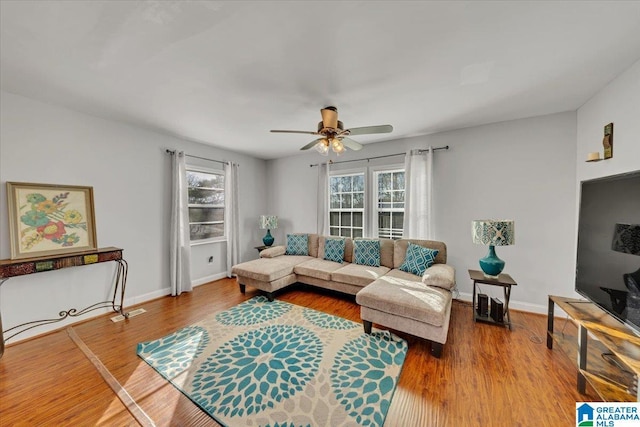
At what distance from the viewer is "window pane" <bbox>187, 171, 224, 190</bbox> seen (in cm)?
414

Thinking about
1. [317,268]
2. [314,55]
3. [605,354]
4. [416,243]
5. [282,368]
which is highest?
[314,55]

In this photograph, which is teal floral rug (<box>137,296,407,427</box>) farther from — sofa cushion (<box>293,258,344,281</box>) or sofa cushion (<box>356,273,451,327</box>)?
sofa cushion (<box>293,258,344,281</box>)

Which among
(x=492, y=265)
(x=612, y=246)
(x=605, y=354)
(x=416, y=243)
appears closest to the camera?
(x=612, y=246)

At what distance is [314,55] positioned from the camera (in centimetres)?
179

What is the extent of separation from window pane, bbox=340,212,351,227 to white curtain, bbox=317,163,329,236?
31cm

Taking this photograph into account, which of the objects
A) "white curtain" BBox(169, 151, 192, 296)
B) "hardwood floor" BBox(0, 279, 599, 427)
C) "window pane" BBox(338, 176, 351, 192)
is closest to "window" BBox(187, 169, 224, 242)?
"white curtain" BBox(169, 151, 192, 296)

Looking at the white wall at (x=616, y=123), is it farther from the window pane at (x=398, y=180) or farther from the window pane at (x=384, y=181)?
the window pane at (x=384, y=181)

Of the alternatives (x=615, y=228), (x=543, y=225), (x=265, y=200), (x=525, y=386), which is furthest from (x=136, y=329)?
(x=543, y=225)

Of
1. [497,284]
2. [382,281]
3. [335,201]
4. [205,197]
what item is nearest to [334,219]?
[335,201]

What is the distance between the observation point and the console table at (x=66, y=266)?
2217 mm

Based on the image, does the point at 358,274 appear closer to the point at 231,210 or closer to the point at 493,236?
the point at 493,236

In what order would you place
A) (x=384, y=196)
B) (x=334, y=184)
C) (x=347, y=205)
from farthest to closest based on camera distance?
(x=334, y=184)
(x=347, y=205)
(x=384, y=196)

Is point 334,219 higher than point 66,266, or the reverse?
point 334,219

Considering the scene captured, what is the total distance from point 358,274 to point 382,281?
475 millimetres
